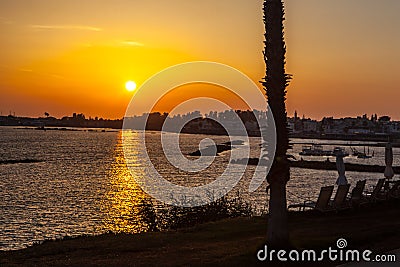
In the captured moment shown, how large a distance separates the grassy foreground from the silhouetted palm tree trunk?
18.9 inches

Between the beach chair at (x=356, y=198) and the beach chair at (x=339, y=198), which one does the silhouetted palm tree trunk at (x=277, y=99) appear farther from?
the beach chair at (x=356, y=198)

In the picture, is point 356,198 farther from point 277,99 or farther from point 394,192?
point 277,99

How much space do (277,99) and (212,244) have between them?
3128 millimetres

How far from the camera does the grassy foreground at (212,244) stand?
9227 mm

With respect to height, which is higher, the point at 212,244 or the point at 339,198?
the point at 339,198

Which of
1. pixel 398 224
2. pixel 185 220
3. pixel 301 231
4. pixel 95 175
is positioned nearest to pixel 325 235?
pixel 301 231

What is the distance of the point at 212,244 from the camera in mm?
10727

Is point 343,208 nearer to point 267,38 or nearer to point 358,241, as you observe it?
point 358,241

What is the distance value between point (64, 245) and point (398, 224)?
24.6ft

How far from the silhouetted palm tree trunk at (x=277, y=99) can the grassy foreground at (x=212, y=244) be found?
1.58ft

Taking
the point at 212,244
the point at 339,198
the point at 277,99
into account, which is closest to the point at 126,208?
the point at 339,198

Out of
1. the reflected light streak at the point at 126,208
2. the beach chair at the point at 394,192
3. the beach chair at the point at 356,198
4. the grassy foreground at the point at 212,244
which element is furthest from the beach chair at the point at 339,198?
the reflected light streak at the point at 126,208

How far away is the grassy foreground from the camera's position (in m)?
9.23

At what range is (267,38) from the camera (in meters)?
9.86
